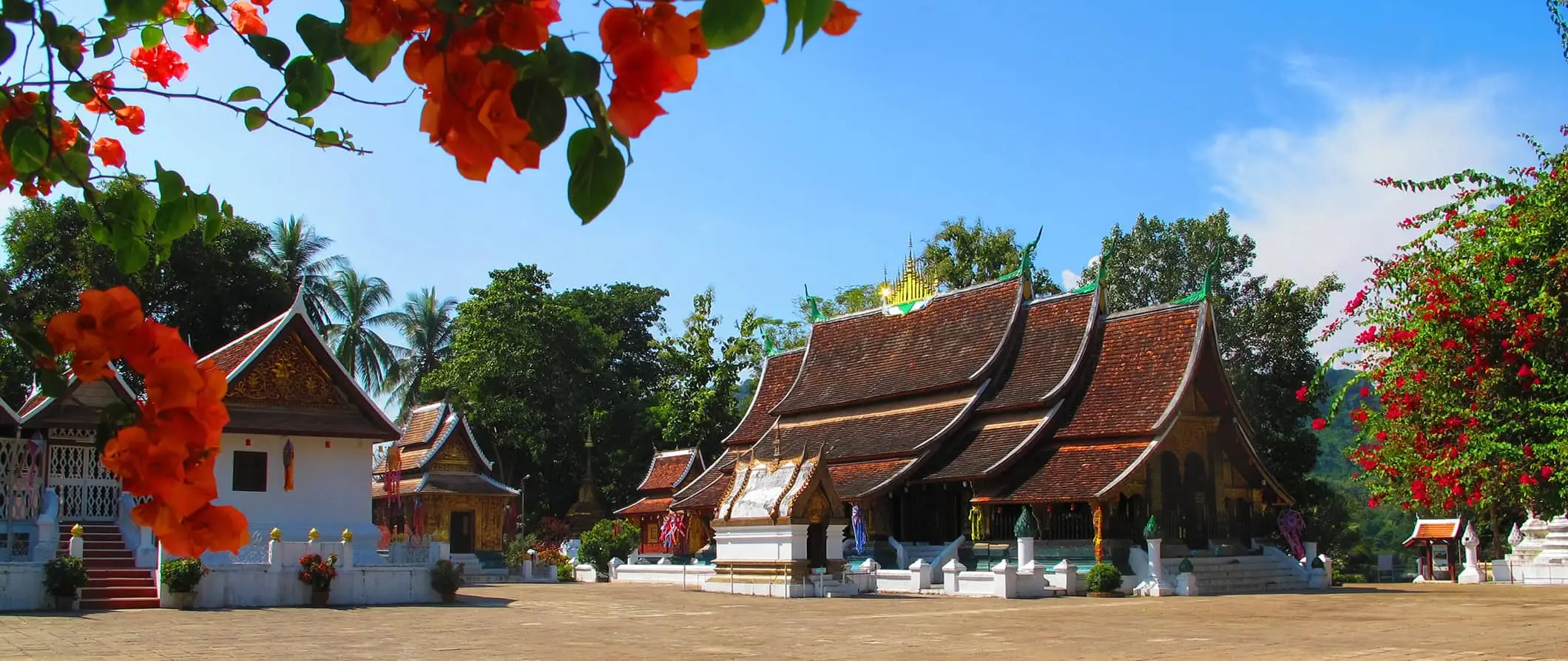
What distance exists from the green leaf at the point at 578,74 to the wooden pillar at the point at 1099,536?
20.8 metres

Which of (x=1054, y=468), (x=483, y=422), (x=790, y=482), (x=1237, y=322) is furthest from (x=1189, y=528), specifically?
(x=483, y=422)

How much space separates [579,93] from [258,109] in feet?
5.62

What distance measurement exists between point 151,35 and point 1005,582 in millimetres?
16968

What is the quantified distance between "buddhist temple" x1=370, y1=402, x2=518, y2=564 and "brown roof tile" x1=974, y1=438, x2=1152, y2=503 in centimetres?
1269

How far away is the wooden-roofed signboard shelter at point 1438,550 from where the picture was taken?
27.7m

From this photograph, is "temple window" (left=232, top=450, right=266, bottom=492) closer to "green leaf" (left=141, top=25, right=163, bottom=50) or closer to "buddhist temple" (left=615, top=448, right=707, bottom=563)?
"buddhist temple" (left=615, top=448, right=707, bottom=563)

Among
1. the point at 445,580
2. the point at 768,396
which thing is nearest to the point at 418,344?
the point at 768,396

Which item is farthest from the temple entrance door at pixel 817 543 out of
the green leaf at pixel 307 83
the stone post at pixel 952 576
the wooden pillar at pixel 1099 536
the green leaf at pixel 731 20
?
the green leaf at pixel 731 20

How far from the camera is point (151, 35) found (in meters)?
3.48

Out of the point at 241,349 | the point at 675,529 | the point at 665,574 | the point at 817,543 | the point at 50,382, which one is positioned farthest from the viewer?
the point at 675,529

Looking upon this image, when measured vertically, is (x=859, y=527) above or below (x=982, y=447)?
below

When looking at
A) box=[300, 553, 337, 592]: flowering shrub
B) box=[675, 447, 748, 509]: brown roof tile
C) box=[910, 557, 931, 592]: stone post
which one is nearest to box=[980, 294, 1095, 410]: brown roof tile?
box=[910, 557, 931, 592]: stone post

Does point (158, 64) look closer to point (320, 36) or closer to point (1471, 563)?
point (320, 36)

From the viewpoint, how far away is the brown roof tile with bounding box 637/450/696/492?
36.1 meters
